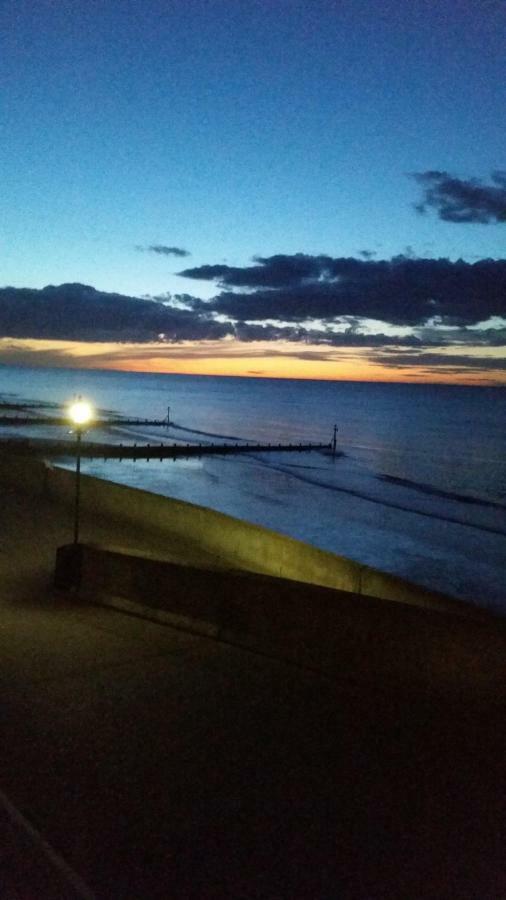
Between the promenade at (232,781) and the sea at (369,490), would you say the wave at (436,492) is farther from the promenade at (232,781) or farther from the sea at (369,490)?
the promenade at (232,781)

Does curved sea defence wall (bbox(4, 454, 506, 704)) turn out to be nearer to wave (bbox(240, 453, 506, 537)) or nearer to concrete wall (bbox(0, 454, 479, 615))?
concrete wall (bbox(0, 454, 479, 615))

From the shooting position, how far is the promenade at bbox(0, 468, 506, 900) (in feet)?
15.0

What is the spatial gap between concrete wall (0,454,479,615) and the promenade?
473 centimetres

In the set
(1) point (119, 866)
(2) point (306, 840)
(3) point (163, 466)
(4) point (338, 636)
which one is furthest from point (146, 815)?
(3) point (163, 466)

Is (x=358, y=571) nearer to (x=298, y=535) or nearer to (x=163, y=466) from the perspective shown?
(x=298, y=535)

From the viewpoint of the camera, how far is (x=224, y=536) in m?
18.2

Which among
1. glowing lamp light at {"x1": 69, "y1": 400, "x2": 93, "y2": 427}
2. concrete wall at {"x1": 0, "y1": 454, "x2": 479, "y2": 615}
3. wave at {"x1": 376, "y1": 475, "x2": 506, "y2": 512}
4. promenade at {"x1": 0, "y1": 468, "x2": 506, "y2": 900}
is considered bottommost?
wave at {"x1": 376, "y1": 475, "x2": 506, "y2": 512}

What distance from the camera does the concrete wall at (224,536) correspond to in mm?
14266

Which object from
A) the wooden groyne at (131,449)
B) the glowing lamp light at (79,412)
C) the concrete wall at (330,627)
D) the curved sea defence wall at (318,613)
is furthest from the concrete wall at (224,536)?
the wooden groyne at (131,449)

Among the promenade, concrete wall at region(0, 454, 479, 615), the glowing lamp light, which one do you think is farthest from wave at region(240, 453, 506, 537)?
the promenade

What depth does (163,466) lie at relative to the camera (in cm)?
5788

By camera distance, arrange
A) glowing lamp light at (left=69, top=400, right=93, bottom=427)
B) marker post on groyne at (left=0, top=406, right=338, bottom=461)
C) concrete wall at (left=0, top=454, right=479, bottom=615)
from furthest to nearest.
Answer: marker post on groyne at (left=0, top=406, right=338, bottom=461), glowing lamp light at (left=69, top=400, right=93, bottom=427), concrete wall at (left=0, top=454, right=479, bottom=615)

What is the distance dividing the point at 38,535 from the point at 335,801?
46.5 feet

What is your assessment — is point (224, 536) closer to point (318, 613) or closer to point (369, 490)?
point (318, 613)
